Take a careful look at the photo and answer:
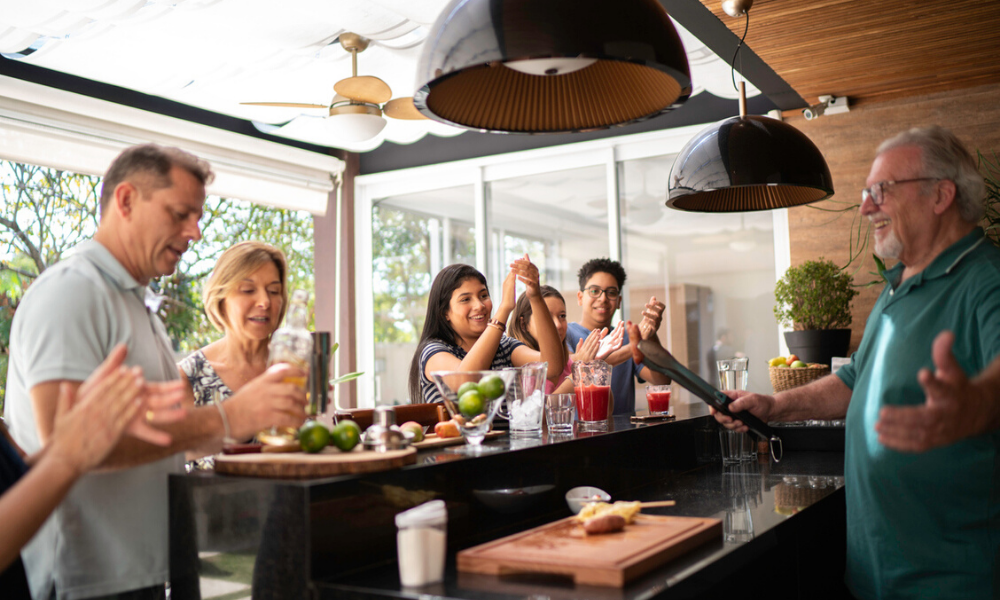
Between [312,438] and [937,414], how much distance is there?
41.2 inches

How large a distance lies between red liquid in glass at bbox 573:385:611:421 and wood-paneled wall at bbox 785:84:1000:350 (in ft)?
8.19

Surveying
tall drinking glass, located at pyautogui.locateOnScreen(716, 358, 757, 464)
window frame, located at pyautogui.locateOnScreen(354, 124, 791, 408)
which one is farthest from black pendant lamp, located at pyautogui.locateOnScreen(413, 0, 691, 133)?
window frame, located at pyautogui.locateOnScreen(354, 124, 791, 408)

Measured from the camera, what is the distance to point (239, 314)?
2324 millimetres

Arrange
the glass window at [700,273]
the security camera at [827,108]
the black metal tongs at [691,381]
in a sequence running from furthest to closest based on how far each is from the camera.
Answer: the glass window at [700,273] < the security camera at [827,108] < the black metal tongs at [691,381]

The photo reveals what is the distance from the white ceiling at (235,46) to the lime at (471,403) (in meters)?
2.30

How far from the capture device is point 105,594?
1.33m

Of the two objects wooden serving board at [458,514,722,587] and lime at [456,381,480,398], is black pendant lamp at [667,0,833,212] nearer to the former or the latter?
lime at [456,381,480,398]

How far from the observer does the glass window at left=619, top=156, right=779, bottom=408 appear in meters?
5.16

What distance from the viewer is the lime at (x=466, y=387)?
5.68ft

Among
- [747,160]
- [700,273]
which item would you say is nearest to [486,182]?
[700,273]

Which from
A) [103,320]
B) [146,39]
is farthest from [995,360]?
[146,39]

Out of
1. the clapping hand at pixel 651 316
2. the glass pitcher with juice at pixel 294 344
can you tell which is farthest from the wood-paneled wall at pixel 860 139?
the glass pitcher with juice at pixel 294 344

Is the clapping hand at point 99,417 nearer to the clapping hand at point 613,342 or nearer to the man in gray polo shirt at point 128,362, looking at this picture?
the man in gray polo shirt at point 128,362

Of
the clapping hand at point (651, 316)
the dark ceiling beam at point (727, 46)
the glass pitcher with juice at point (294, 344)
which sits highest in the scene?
the dark ceiling beam at point (727, 46)
